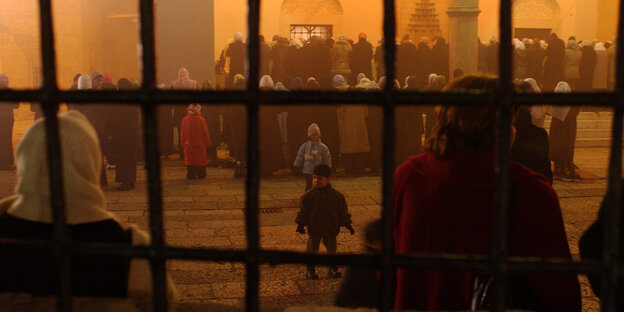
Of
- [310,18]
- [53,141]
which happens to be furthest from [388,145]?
[310,18]

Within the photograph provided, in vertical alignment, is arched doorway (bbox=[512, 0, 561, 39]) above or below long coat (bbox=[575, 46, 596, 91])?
above

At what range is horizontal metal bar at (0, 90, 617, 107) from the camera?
47.3 inches

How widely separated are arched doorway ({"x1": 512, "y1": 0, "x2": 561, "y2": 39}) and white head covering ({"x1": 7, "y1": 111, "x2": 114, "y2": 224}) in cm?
2438

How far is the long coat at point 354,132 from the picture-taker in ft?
35.1

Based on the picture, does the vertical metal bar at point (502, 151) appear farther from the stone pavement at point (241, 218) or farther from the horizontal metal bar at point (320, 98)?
the stone pavement at point (241, 218)

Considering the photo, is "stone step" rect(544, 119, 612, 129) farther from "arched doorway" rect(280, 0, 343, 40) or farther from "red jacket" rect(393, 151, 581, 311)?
"red jacket" rect(393, 151, 581, 311)

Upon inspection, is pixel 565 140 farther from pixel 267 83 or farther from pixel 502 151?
pixel 502 151

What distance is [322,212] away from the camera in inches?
208

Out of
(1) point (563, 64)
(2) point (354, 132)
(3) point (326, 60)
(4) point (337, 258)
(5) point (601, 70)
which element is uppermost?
(3) point (326, 60)

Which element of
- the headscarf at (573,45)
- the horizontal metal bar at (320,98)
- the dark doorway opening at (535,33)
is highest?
the dark doorway opening at (535,33)

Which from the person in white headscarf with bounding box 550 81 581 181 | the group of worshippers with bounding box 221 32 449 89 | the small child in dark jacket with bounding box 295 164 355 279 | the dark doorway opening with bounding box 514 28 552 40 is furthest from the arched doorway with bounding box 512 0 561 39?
the small child in dark jacket with bounding box 295 164 355 279

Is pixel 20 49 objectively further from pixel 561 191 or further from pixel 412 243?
pixel 412 243

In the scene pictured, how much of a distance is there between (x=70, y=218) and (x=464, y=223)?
1040mm

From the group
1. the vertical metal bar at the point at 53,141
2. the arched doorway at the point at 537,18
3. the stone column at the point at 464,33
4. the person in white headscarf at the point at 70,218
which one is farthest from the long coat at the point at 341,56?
the vertical metal bar at the point at 53,141
